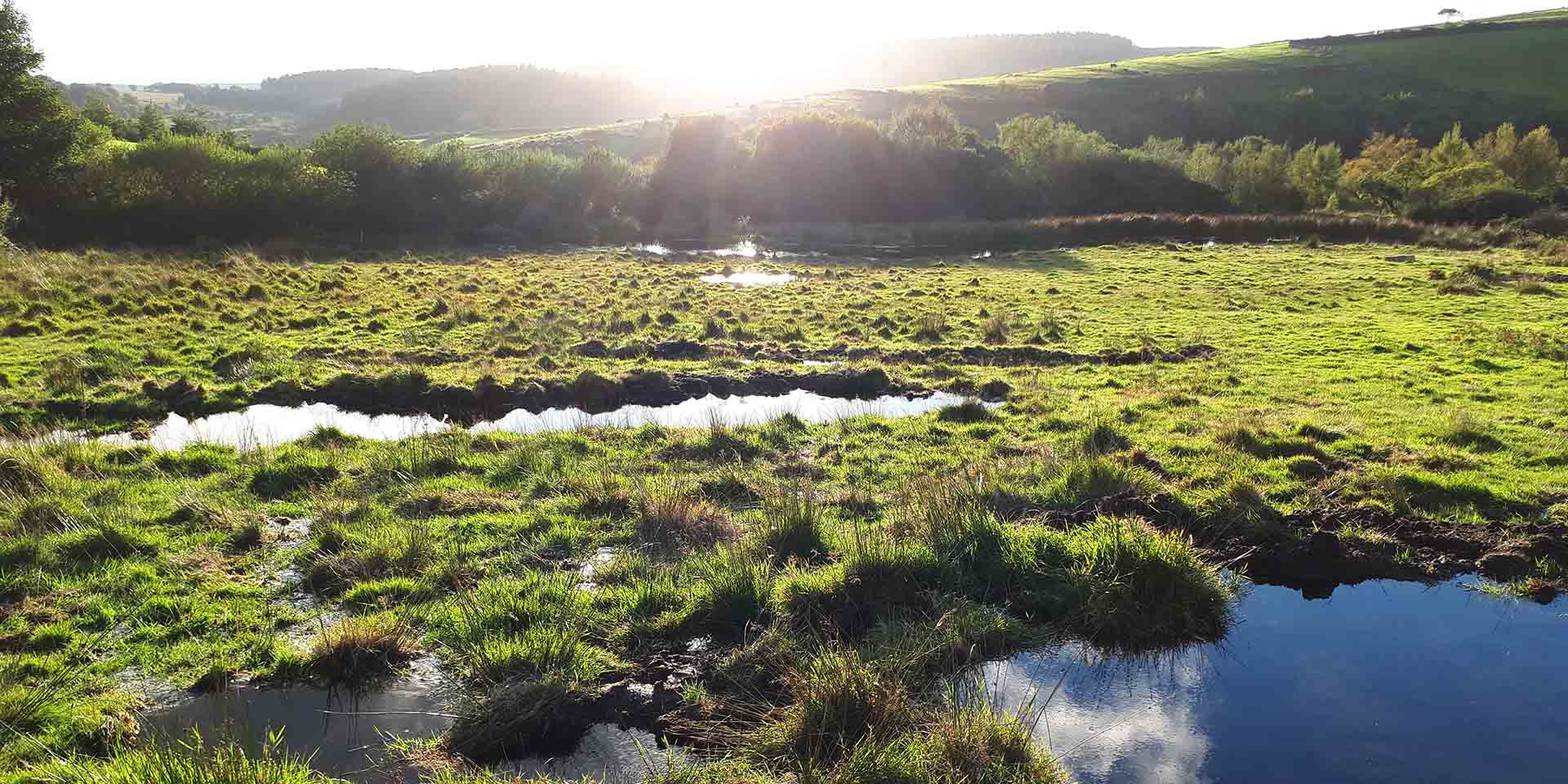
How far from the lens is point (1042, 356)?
18828 millimetres

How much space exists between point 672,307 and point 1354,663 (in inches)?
801

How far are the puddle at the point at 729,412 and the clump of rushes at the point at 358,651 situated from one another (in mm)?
6779

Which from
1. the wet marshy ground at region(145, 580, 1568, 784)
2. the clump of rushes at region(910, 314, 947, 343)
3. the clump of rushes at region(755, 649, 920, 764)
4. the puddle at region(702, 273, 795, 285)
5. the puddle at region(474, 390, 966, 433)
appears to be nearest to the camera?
the clump of rushes at region(755, 649, 920, 764)

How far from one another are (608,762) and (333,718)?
6.58 ft

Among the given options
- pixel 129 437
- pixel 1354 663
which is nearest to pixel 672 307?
pixel 129 437

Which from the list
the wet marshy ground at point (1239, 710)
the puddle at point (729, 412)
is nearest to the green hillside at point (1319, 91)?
the puddle at point (729, 412)

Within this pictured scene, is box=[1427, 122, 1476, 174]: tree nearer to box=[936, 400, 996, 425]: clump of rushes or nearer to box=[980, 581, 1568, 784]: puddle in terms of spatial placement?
box=[936, 400, 996, 425]: clump of rushes

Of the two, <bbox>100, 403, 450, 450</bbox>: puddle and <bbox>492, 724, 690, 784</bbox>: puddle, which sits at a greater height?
<bbox>100, 403, 450, 450</bbox>: puddle

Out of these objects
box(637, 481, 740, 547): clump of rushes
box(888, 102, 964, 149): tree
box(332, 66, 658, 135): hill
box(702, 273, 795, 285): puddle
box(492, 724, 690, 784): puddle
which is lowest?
box(702, 273, 795, 285): puddle

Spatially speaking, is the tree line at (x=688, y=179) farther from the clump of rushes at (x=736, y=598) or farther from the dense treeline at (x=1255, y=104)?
the clump of rushes at (x=736, y=598)

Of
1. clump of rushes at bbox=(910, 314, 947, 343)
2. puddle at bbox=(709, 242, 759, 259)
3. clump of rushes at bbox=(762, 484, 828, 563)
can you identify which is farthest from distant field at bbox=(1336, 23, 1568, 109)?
clump of rushes at bbox=(762, 484, 828, 563)

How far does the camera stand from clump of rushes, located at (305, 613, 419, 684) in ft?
20.1

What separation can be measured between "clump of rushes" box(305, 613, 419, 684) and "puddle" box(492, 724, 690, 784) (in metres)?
1.57

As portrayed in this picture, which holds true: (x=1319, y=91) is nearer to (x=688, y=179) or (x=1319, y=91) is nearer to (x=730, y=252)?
(x=688, y=179)
